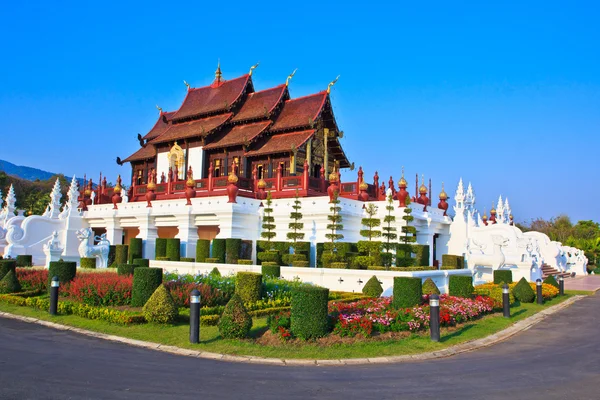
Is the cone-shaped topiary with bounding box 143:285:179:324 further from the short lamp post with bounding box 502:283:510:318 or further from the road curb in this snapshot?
the short lamp post with bounding box 502:283:510:318

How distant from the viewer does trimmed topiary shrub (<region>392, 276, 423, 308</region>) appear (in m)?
13.1

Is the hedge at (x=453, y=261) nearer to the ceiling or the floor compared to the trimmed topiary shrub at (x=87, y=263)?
nearer to the ceiling

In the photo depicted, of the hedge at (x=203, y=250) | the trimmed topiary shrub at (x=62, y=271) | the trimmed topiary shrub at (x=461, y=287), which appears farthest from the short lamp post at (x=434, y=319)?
the hedge at (x=203, y=250)

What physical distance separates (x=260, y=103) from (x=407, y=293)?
24.2m

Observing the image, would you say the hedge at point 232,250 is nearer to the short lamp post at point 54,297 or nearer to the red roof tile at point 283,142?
the red roof tile at point 283,142

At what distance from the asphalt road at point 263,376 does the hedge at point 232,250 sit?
12.7m

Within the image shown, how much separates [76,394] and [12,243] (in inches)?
975

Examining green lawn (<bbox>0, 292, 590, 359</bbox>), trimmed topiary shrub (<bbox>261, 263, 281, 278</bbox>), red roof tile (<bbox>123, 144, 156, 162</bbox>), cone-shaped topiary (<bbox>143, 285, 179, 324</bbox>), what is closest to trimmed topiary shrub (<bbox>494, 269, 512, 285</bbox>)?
green lawn (<bbox>0, 292, 590, 359</bbox>)

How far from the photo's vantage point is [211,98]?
37.8 m

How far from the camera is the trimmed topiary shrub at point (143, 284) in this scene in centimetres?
1332

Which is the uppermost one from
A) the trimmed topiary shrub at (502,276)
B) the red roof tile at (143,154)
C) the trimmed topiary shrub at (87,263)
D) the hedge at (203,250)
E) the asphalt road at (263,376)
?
the red roof tile at (143,154)

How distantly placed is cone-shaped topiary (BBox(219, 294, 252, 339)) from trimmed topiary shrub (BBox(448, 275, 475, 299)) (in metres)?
8.45

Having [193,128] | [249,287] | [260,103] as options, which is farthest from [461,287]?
[193,128]

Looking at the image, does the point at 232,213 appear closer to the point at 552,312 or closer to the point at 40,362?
the point at 552,312
